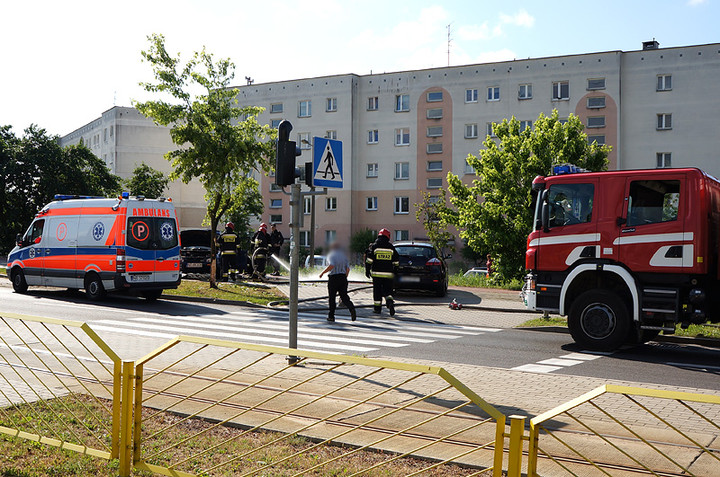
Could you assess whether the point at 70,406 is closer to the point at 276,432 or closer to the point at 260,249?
the point at 276,432

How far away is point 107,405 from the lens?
17.9 ft

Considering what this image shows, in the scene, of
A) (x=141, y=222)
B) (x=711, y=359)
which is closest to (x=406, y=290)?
(x=141, y=222)

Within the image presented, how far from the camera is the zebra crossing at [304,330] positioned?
12.1 m

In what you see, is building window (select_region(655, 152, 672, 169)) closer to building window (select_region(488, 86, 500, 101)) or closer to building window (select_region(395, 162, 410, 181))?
building window (select_region(488, 86, 500, 101))

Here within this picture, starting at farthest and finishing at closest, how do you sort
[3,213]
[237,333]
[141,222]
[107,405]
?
[3,213], [141,222], [237,333], [107,405]

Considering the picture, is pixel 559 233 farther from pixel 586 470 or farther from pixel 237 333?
pixel 586 470

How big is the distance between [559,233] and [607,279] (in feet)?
3.57

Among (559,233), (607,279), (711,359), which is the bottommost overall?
(711,359)

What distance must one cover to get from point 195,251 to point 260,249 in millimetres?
2915

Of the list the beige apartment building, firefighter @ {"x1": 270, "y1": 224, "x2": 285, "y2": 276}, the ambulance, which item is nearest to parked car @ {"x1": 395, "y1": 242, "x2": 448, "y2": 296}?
firefighter @ {"x1": 270, "y1": 224, "x2": 285, "y2": 276}

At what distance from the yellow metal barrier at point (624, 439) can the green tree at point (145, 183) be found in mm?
57145

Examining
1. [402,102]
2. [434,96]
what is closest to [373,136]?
[402,102]

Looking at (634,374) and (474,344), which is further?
(474,344)

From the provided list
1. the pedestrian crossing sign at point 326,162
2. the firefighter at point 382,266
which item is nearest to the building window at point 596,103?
the firefighter at point 382,266
